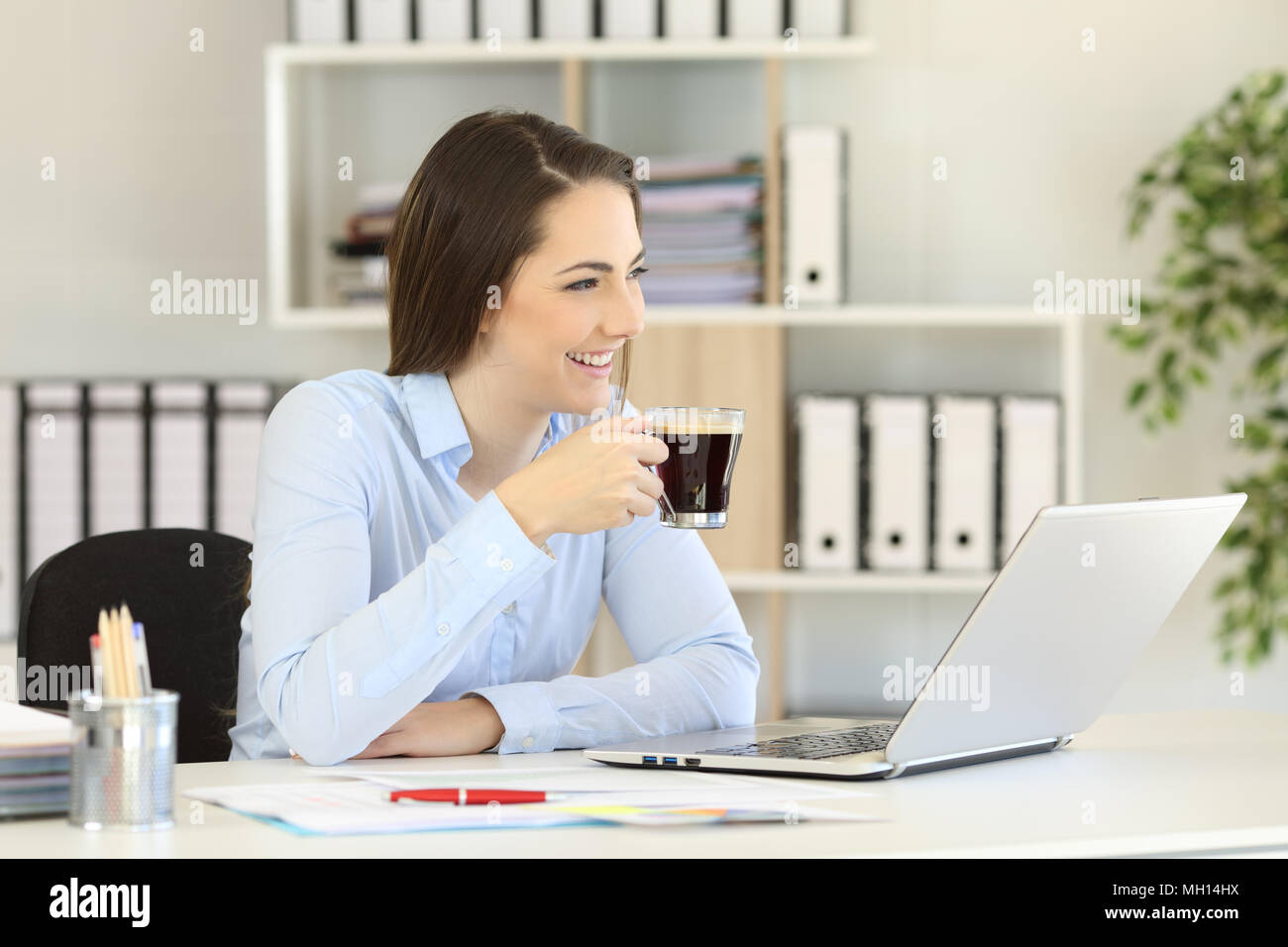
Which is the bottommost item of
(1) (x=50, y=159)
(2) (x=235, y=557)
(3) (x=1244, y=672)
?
(3) (x=1244, y=672)

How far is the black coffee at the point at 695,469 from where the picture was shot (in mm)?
1342

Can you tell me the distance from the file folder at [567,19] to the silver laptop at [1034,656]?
1.80 metres

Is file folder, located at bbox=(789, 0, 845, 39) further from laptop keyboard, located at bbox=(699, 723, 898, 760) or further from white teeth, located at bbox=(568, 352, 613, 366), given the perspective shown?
laptop keyboard, located at bbox=(699, 723, 898, 760)

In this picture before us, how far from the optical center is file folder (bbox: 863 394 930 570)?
2717 millimetres

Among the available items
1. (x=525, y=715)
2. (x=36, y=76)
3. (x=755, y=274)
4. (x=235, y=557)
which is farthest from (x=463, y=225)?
(x=36, y=76)

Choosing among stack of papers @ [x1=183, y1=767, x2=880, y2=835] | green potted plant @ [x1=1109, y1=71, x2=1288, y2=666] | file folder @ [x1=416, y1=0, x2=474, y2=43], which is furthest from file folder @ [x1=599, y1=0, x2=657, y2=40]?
stack of papers @ [x1=183, y1=767, x2=880, y2=835]

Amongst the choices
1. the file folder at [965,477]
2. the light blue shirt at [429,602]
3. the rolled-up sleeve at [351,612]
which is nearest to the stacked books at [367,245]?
the file folder at [965,477]

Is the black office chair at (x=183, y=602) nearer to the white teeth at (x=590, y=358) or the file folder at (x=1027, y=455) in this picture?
the white teeth at (x=590, y=358)

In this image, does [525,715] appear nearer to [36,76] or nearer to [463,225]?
[463,225]

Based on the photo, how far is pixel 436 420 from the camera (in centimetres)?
156

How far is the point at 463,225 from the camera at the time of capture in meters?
1.60

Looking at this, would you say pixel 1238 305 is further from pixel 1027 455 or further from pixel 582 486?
pixel 582 486

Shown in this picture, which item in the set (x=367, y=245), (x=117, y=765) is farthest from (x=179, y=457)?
(x=117, y=765)

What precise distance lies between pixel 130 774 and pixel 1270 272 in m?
2.54
